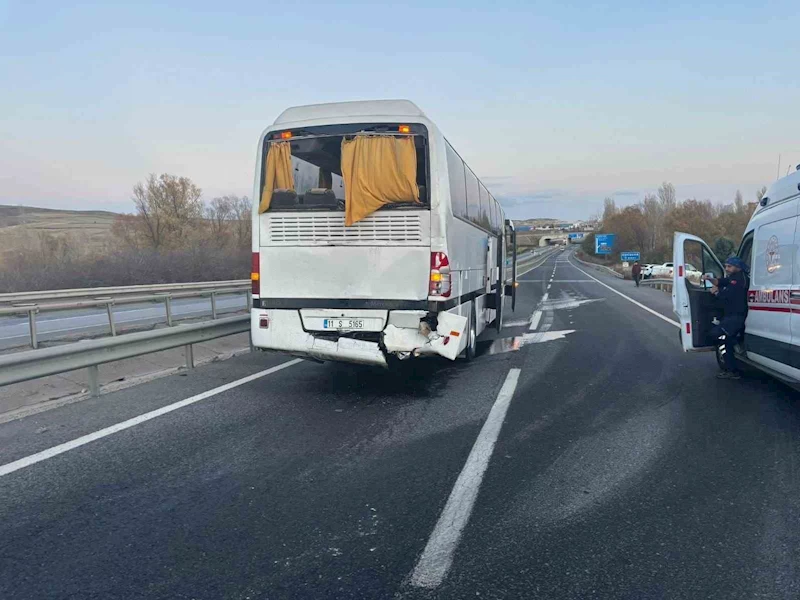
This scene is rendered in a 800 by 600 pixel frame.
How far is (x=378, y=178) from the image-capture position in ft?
24.6

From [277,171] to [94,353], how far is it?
309 centimetres

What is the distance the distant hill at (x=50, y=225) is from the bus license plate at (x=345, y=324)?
39658mm

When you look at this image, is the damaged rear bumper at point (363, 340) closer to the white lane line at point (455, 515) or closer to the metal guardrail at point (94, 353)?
the white lane line at point (455, 515)

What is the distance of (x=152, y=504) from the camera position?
4379 mm

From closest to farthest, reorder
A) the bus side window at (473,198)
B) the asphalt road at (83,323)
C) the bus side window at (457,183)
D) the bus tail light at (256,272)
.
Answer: the bus tail light at (256,272) → the bus side window at (457,183) → the bus side window at (473,198) → the asphalt road at (83,323)

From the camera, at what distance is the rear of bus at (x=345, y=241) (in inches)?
295

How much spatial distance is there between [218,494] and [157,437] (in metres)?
1.67

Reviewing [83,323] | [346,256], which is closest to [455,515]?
[346,256]

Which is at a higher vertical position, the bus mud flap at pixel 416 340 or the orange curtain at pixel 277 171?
the orange curtain at pixel 277 171

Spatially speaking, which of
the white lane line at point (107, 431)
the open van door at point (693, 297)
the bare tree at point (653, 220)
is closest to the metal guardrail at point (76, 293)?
the white lane line at point (107, 431)

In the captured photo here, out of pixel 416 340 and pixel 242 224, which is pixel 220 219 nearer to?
pixel 242 224

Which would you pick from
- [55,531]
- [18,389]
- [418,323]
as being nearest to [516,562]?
[55,531]

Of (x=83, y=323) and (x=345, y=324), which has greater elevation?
(x=345, y=324)

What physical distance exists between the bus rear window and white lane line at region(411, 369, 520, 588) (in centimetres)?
318
